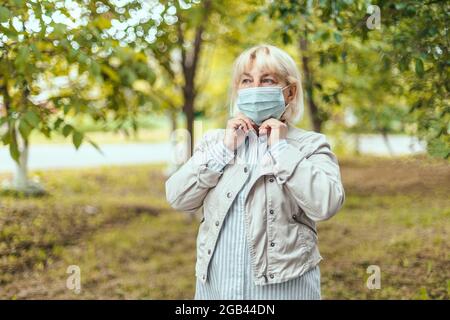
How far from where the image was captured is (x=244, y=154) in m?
2.26

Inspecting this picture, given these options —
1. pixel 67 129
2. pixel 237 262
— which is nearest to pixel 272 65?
pixel 237 262

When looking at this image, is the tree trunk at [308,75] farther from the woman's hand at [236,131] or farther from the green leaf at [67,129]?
the woman's hand at [236,131]

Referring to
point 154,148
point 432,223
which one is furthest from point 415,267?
point 154,148

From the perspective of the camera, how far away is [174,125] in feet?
32.5

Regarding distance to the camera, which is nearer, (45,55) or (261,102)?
(261,102)

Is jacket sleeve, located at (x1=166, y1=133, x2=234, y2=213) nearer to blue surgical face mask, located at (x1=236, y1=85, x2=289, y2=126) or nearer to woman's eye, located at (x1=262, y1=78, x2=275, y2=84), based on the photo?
blue surgical face mask, located at (x1=236, y1=85, x2=289, y2=126)

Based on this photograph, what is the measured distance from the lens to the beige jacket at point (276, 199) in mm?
2086

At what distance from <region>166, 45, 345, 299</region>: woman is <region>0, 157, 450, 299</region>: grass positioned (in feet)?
6.69

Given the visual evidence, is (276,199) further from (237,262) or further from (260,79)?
(260,79)

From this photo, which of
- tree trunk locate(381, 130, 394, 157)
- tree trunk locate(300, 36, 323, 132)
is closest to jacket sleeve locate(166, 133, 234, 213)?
tree trunk locate(300, 36, 323, 132)

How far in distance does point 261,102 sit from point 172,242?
188 inches

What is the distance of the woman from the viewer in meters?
2.12

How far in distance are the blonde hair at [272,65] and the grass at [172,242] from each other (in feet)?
6.66

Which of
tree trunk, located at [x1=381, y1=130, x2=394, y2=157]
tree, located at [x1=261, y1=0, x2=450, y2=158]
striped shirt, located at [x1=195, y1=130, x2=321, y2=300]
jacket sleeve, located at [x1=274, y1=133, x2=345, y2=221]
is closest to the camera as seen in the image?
jacket sleeve, located at [x1=274, y1=133, x2=345, y2=221]
